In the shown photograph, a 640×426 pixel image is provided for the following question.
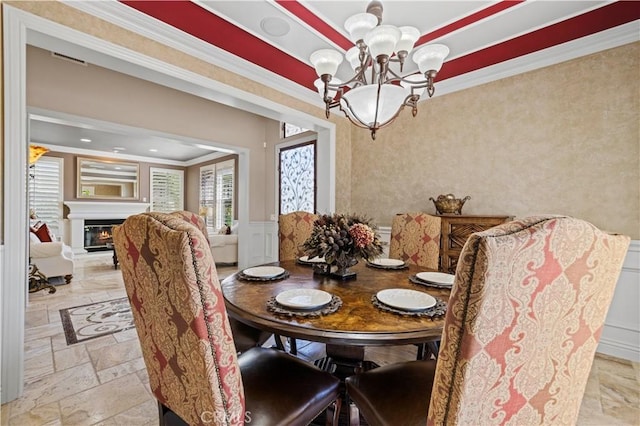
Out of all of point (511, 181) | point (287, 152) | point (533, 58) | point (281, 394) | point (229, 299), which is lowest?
point (281, 394)

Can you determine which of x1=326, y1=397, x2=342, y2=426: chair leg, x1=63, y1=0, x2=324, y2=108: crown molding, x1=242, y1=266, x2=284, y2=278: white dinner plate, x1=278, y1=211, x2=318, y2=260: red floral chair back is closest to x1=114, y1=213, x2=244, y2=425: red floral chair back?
x1=326, y1=397, x2=342, y2=426: chair leg

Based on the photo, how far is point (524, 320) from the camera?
63 centimetres

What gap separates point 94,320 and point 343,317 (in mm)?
3081

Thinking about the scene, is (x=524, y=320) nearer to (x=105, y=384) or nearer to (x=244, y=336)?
(x=244, y=336)

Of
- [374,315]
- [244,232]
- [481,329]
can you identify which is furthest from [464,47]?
[244,232]

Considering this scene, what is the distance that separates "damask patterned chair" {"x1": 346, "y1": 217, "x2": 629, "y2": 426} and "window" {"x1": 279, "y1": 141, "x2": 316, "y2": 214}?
12.6 ft

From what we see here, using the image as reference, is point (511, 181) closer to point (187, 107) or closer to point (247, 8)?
point (247, 8)

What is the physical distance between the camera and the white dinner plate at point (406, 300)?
1.11 metres

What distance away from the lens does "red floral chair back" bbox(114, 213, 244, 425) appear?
27.4 inches

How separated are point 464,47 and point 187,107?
367 cm

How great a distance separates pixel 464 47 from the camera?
2604mm

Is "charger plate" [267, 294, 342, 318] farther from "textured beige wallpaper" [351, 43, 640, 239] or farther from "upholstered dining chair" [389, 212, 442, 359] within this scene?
"textured beige wallpaper" [351, 43, 640, 239]

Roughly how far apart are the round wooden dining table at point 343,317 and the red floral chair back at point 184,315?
0.86 ft

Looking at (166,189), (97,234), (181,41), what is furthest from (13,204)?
(166,189)
